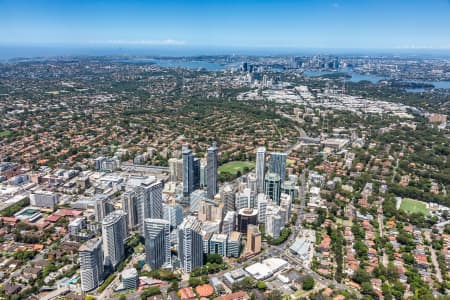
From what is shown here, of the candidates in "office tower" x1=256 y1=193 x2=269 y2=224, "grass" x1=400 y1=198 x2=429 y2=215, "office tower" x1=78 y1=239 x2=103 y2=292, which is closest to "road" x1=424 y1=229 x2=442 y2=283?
"grass" x1=400 y1=198 x2=429 y2=215

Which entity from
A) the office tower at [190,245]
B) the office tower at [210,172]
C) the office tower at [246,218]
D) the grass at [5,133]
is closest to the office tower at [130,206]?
the office tower at [190,245]

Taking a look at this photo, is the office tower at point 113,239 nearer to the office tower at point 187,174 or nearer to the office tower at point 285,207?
the office tower at point 187,174

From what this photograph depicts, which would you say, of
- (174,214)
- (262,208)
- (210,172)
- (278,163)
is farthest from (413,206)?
(174,214)

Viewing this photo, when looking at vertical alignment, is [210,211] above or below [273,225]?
above

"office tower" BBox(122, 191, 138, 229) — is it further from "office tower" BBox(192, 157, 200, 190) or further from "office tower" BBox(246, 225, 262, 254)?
"office tower" BBox(246, 225, 262, 254)

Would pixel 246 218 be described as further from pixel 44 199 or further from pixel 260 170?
pixel 44 199

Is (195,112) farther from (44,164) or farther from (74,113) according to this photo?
(44,164)

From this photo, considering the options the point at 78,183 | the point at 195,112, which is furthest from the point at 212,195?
the point at 195,112

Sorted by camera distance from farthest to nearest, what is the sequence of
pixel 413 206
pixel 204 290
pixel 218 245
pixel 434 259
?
pixel 413 206 → pixel 434 259 → pixel 218 245 → pixel 204 290
